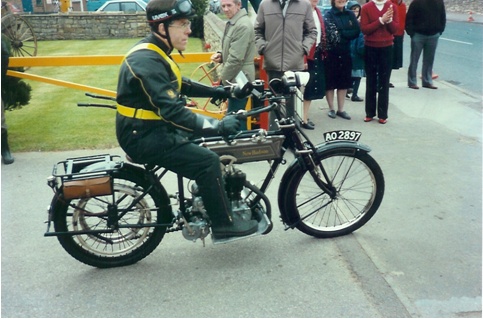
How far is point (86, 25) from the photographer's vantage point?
20.9 meters

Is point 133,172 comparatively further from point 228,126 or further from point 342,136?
point 342,136

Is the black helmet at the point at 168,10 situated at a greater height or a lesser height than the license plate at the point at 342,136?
greater

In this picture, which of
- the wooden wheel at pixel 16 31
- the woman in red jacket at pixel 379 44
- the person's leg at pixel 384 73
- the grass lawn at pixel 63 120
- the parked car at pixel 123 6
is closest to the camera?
the grass lawn at pixel 63 120

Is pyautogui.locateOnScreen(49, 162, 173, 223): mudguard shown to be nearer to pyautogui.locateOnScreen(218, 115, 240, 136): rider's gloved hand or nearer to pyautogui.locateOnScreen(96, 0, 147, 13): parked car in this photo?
pyautogui.locateOnScreen(218, 115, 240, 136): rider's gloved hand

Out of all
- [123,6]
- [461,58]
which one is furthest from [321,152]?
[123,6]

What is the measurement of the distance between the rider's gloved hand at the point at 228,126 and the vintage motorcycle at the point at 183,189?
0.15m

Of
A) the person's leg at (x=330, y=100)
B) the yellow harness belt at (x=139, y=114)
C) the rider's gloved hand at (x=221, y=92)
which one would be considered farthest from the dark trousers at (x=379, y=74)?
the yellow harness belt at (x=139, y=114)

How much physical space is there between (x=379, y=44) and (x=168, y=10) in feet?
15.6

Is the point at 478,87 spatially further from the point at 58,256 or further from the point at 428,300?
the point at 58,256

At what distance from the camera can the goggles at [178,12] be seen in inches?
142

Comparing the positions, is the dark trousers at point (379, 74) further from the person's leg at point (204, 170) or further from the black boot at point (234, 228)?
the person's leg at point (204, 170)

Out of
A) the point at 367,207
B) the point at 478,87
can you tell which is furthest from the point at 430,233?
the point at 478,87

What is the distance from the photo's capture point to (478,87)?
10906 millimetres

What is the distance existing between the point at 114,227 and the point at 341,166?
6.03 ft
